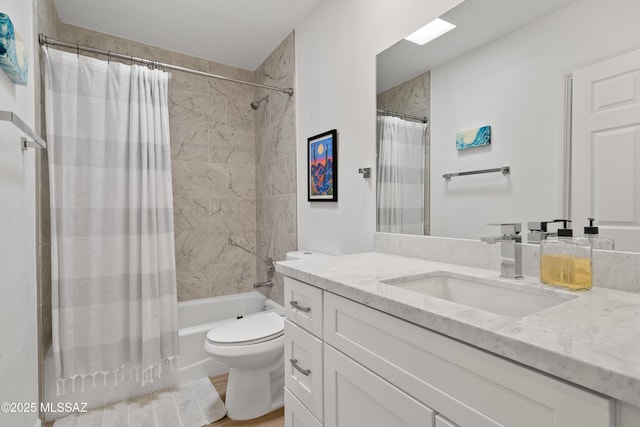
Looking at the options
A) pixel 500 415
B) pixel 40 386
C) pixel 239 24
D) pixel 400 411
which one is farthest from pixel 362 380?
pixel 239 24

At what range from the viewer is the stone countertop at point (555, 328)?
0.44m

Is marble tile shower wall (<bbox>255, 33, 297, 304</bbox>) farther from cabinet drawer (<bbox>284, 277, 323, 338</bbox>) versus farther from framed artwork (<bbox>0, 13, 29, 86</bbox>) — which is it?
framed artwork (<bbox>0, 13, 29, 86</bbox>)

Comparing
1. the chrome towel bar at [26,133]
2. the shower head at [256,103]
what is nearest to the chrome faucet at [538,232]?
the chrome towel bar at [26,133]

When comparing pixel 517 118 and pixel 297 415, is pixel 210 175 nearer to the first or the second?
pixel 297 415

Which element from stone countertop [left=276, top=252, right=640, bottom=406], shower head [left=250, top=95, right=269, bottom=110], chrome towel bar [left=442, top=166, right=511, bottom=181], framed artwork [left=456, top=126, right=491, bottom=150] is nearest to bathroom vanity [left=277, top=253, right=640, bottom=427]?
stone countertop [left=276, top=252, right=640, bottom=406]

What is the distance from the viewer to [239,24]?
7.48 feet

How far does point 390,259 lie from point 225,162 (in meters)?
2.09

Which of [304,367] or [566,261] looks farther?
[304,367]

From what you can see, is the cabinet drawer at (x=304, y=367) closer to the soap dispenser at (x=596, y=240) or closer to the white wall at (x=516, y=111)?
the white wall at (x=516, y=111)

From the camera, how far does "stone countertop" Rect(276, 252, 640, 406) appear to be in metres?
0.44

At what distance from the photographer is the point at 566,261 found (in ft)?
2.78

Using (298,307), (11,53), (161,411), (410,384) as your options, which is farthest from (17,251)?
(410,384)

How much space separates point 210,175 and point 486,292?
249 centimetres

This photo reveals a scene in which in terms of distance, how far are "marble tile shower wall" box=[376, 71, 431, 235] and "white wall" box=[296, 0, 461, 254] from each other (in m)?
0.11
